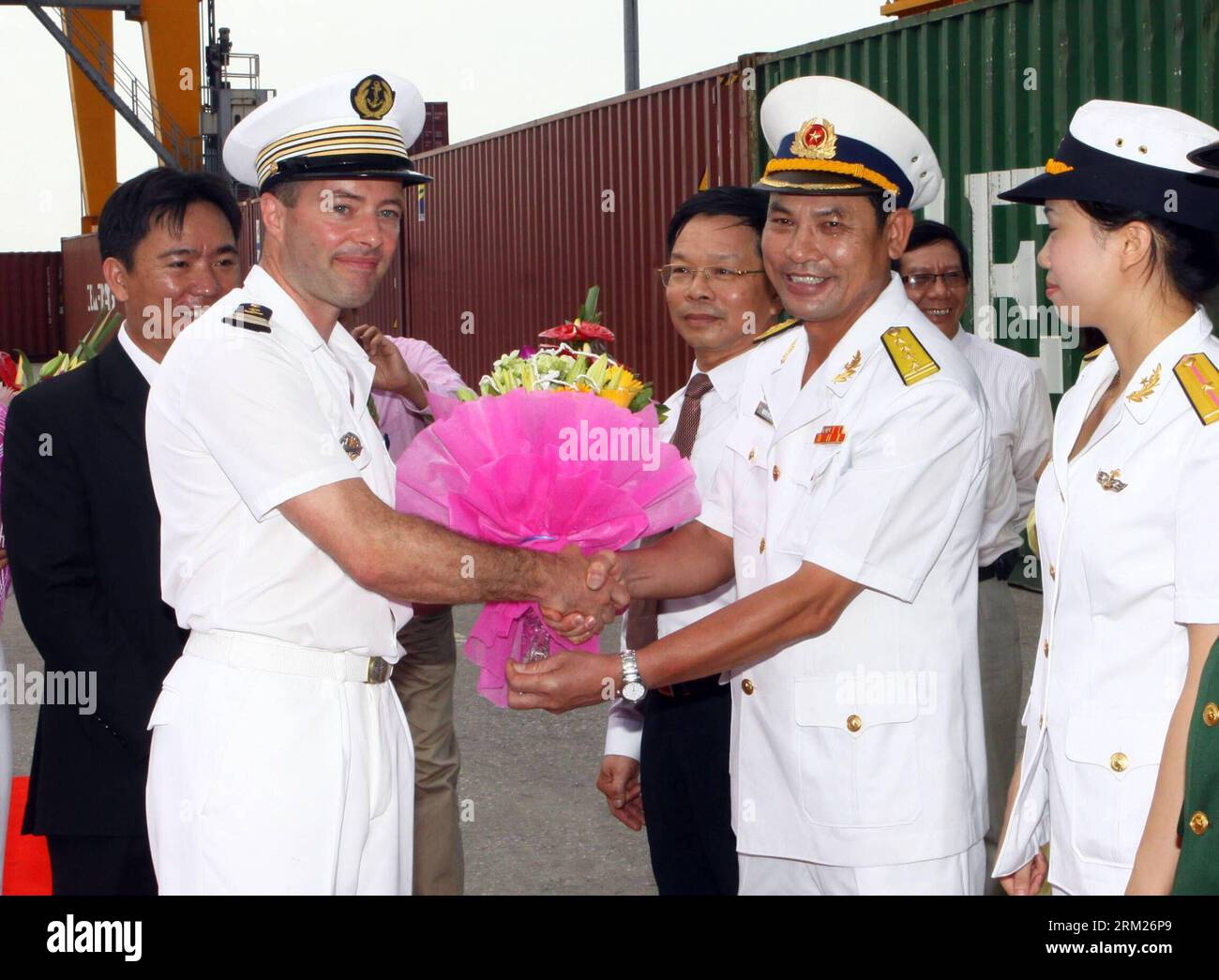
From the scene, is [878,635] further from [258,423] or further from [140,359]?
[140,359]

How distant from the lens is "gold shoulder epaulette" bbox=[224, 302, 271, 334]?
255 cm

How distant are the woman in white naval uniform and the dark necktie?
4.16ft

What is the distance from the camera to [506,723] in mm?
7336

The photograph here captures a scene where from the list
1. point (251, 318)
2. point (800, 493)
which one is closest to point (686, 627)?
point (800, 493)

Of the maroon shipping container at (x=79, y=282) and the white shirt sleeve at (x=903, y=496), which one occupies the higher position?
the maroon shipping container at (x=79, y=282)

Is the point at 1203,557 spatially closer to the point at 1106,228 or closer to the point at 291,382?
the point at 1106,228

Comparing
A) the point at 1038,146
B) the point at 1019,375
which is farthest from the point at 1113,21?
the point at 1019,375

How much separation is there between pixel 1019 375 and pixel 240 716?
300cm

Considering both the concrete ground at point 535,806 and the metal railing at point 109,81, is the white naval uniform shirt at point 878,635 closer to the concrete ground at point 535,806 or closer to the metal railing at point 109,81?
the concrete ground at point 535,806

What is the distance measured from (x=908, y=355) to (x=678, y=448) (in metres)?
0.96

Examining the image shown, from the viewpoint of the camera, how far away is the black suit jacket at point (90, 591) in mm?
3035

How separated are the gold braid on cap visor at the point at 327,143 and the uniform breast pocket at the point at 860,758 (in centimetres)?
139

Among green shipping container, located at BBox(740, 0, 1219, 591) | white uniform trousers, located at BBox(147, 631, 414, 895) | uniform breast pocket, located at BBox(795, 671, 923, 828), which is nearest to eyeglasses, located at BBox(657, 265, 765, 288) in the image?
uniform breast pocket, located at BBox(795, 671, 923, 828)

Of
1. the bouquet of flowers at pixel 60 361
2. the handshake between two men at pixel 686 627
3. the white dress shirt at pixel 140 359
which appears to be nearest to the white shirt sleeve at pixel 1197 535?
the handshake between two men at pixel 686 627
